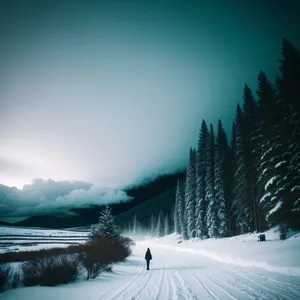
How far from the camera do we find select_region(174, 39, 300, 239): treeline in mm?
17703

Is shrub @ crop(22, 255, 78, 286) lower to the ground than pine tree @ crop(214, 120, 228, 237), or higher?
lower

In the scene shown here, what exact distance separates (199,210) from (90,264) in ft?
106

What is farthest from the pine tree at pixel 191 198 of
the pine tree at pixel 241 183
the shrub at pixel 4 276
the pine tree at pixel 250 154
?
the shrub at pixel 4 276

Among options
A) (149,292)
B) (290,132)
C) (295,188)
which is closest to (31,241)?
(149,292)

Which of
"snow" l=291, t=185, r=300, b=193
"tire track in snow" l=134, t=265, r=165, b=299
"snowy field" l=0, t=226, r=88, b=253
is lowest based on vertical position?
"snowy field" l=0, t=226, r=88, b=253

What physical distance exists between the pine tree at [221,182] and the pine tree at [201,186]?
461 centimetres

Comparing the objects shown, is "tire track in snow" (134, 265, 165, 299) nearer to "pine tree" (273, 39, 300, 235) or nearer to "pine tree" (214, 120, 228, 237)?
"pine tree" (273, 39, 300, 235)

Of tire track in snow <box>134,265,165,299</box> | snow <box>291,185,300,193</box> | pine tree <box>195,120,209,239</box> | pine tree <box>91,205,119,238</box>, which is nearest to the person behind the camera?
tire track in snow <box>134,265,165,299</box>

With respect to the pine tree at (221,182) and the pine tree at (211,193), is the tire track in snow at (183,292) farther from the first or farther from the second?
the pine tree at (211,193)

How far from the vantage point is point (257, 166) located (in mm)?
27422

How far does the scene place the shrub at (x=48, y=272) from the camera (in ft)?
33.3

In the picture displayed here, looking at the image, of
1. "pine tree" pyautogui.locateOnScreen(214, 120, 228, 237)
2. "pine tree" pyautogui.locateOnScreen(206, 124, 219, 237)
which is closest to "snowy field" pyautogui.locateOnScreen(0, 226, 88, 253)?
"pine tree" pyautogui.locateOnScreen(206, 124, 219, 237)

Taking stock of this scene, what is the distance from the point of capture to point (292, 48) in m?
19.7

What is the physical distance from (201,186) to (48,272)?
1450 inches
